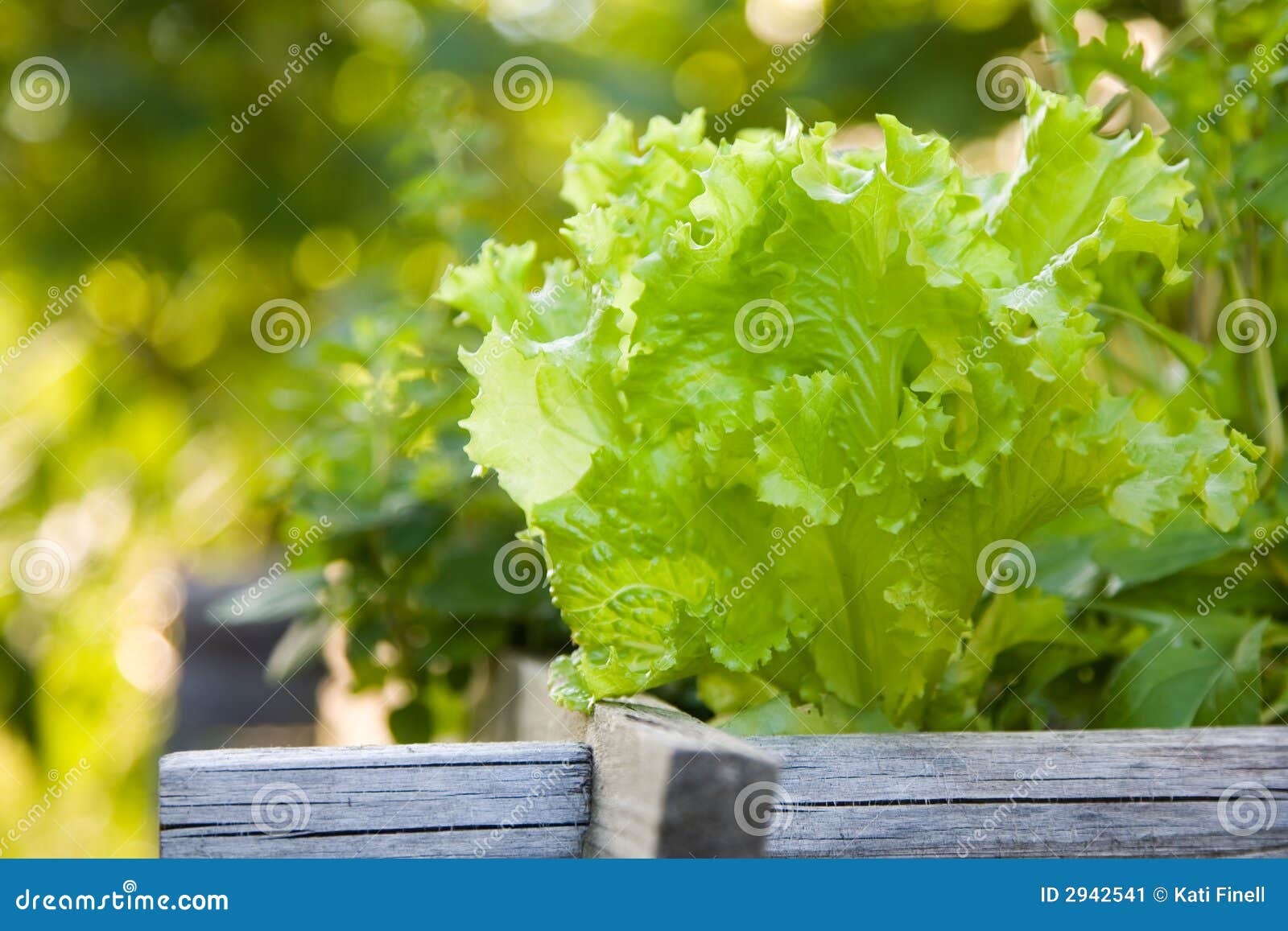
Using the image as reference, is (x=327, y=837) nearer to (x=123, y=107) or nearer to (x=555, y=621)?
(x=555, y=621)

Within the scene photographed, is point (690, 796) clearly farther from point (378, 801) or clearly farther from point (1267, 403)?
point (1267, 403)

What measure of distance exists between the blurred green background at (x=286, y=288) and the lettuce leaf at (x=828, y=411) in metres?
0.40

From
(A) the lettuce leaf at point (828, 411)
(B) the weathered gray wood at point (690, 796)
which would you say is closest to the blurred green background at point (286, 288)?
(A) the lettuce leaf at point (828, 411)

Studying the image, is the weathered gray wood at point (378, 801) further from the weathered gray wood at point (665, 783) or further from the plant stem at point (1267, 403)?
the plant stem at point (1267, 403)

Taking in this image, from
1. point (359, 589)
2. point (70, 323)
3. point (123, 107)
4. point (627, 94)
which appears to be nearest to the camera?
point (359, 589)

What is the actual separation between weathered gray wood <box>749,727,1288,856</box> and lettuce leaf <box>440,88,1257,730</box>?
0.21ft

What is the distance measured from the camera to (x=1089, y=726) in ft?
2.47

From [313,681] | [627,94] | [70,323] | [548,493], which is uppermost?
[627,94]

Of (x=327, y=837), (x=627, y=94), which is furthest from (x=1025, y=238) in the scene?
(x=627, y=94)

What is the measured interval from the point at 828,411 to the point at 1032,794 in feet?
0.71

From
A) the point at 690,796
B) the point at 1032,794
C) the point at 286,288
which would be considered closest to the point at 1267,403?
the point at 1032,794

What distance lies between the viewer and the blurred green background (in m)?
1.00

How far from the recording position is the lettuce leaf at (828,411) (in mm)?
528

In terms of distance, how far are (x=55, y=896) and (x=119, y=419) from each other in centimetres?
144
